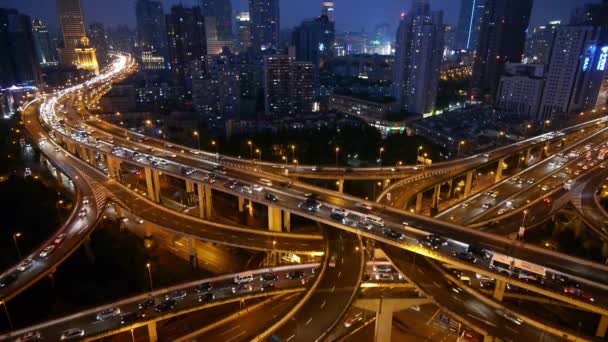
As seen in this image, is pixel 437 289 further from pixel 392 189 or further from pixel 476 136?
pixel 476 136

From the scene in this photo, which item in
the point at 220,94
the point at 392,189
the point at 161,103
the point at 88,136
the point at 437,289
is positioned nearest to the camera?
the point at 437,289

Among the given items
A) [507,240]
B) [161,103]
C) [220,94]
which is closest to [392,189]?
[507,240]

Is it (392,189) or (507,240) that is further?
(392,189)

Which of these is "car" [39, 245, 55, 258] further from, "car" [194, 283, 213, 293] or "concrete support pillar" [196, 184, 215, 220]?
"concrete support pillar" [196, 184, 215, 220]

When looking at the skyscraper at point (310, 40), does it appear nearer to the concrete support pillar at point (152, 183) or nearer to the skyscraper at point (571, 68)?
the skyscraper at point (571, 68)

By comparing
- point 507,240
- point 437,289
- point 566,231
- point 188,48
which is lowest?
point 566,231

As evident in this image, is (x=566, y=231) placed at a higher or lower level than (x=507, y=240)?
lower

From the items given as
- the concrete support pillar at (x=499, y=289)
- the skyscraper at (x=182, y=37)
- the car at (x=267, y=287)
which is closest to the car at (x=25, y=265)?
the car at (x=267, y=287)
